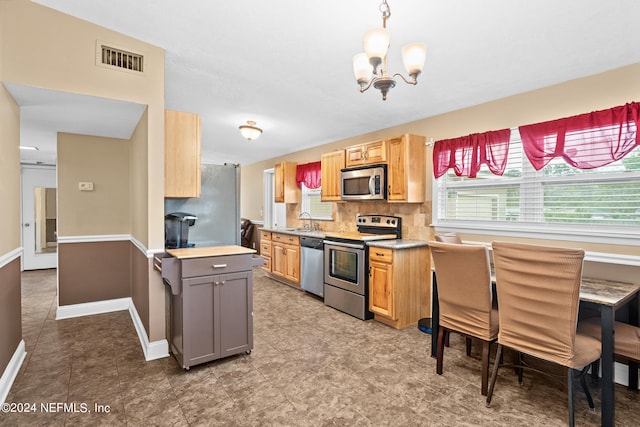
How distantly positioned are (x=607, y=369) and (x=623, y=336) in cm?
40

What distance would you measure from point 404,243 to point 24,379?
3.49 meters

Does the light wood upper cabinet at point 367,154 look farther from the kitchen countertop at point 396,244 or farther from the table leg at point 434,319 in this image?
the table leg at point 434,319

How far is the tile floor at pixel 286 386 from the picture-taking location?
1979mm

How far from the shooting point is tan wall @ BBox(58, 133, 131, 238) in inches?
147

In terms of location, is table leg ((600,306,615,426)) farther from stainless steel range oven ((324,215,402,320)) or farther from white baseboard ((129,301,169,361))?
white baseboard ((129,301,169,361))

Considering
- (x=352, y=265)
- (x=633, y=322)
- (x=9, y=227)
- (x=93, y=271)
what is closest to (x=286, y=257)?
(x=352, y=265)

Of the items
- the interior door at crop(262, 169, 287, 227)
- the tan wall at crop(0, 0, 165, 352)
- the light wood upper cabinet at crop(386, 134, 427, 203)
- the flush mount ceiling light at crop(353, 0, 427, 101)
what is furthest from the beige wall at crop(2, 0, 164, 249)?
the interior door at crop(262, 169, 287, 227)

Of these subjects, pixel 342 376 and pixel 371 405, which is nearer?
pixel 371 405

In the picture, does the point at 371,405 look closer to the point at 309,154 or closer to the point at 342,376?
the point at 342,376

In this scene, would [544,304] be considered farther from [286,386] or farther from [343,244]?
[343,244]

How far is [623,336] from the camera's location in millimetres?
2070

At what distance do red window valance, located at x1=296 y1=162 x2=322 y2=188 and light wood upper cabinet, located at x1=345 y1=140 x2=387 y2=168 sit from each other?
39.0 inches

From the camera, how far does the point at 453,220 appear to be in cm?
361

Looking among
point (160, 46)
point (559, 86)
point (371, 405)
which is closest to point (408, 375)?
point (371, 405)
